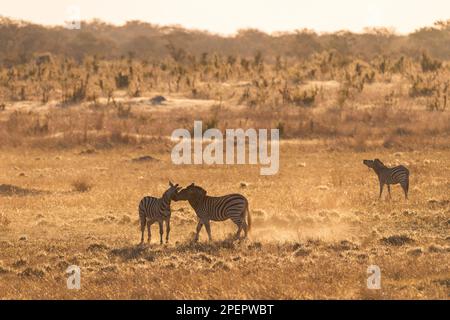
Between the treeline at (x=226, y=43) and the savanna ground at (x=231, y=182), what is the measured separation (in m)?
24.6

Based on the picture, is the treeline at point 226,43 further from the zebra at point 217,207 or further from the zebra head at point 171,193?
the zebra head at point 171,193

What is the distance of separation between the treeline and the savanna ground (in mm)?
24611

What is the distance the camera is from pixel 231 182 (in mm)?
26141

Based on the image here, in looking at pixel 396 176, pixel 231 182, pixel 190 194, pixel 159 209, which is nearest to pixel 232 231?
pixel 190 194

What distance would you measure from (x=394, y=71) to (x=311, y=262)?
42.7m

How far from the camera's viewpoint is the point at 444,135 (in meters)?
35.3

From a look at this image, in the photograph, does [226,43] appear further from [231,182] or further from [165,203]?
[165,203]

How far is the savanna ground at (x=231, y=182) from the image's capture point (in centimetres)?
1375

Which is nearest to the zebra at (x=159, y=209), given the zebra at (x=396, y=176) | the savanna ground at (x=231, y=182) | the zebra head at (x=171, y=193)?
the zebra head at (x=171, y=193)

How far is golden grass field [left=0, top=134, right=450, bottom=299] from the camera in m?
13.1
